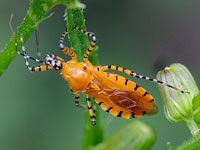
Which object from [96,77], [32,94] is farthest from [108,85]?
[32,94]

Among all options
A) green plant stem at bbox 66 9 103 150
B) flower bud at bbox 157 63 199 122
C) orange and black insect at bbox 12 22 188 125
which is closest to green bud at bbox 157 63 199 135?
flower bud at bbox 157 63 199 122

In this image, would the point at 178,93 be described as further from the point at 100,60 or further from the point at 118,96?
the point at 100,60

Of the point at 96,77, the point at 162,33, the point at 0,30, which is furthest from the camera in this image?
the point at 162,33

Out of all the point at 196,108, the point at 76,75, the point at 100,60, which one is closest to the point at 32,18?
the point at 76,75

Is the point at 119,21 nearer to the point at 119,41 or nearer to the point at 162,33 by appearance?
the point at 119,41

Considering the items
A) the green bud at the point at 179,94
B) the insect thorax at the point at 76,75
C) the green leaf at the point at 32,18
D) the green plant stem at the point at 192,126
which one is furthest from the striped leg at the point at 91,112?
the green leaf at the point at 32,18

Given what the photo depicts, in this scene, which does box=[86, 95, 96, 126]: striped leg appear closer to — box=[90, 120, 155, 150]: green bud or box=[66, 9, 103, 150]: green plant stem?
box=[66, 9, 103, 150]: green plant stem
